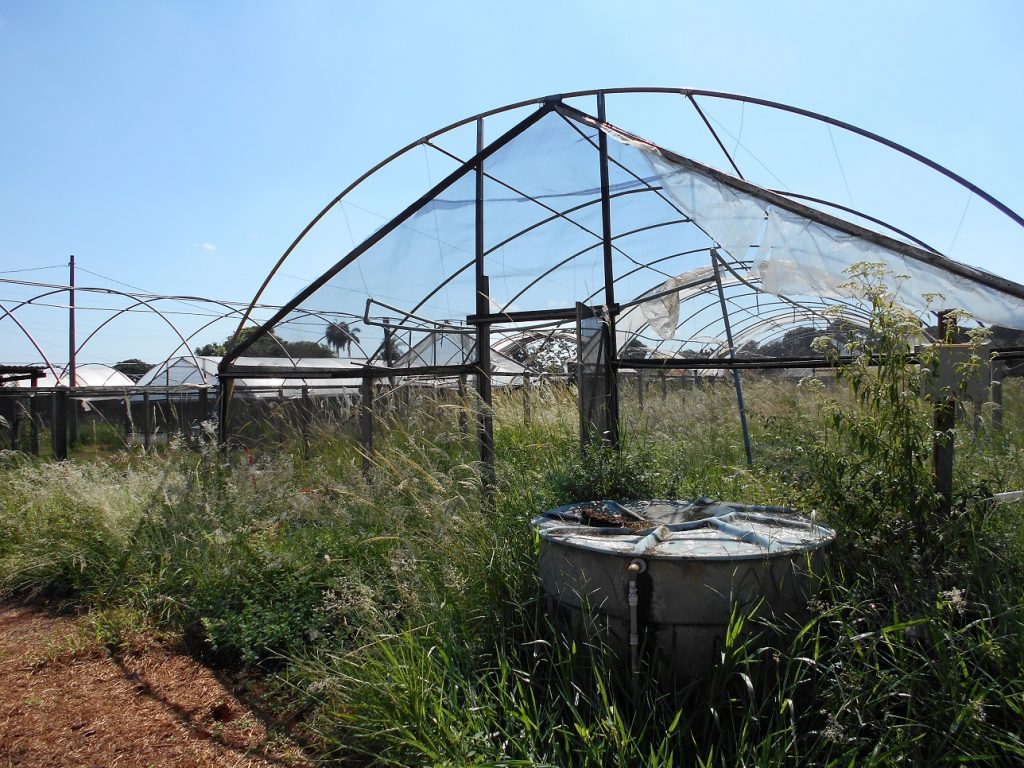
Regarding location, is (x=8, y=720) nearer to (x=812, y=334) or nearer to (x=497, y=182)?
(x=497, y=182)

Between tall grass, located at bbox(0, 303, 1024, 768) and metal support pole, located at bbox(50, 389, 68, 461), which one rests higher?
metal support pole, located at bbox(50, 389, 68, 461)

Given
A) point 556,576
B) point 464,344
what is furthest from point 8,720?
point 464,344

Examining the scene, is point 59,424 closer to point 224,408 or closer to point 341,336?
point 224,408

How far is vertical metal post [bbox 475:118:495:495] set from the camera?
5.05 meters

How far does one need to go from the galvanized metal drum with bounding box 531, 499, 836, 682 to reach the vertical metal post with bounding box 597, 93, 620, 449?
6.47ft

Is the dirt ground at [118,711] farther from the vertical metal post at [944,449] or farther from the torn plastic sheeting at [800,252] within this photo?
the torn plastic sheeting at [800,252]

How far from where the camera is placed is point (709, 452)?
626cm

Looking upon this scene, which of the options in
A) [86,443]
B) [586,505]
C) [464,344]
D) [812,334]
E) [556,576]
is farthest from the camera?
[86,443]

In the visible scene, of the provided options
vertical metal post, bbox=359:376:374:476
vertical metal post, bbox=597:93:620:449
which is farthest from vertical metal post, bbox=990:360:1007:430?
→ vertical metal post, bbox=359:376:374:476

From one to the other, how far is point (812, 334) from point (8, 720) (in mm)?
11335

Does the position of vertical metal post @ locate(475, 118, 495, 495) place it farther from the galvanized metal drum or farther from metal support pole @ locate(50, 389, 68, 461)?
A: metal support pole @ locate(50, 389, 68, 461)

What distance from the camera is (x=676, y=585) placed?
2713 mm

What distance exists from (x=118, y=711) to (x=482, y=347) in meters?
3.49

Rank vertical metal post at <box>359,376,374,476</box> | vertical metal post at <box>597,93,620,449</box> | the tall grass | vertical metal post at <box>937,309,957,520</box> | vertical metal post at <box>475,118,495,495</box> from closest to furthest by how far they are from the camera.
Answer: the tall grass < vertical metal post at <box>937,309,957,520</box> < vertical metal post at <box>475,118,495,495</box> < vertical metal post at <box>597,93,620,449</box> < vertical metal post at <box>359,376,374,476</box>
